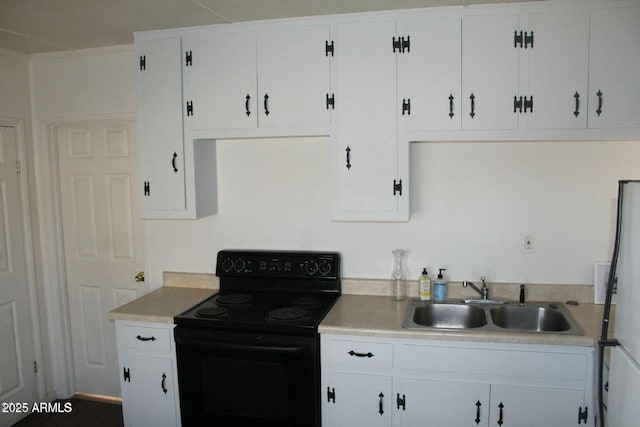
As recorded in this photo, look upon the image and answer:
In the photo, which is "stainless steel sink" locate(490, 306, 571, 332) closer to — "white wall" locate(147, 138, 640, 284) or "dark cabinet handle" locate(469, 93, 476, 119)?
"white wall" locate(147, 138, 640, 284)

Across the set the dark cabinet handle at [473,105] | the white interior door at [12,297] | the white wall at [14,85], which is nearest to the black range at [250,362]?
the dark cabinet handle at [473,105]

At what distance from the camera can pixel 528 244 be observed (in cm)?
277

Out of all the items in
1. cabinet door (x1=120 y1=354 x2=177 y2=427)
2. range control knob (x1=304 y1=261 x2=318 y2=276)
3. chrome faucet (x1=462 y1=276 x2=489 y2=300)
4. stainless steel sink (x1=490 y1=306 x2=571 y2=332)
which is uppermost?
range control knob (x1=304 y1=261 x2=318 y2=276)

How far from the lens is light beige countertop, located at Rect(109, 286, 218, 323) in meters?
2.67

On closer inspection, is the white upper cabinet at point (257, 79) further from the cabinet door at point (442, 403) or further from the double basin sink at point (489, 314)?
the cabinet door at point (442, 403)

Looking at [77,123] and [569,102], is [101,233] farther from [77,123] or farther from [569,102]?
[569,102]

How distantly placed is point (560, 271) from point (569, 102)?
927 mm

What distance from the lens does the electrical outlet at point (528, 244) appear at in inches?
109

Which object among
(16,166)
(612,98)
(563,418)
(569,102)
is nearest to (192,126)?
(16,166)

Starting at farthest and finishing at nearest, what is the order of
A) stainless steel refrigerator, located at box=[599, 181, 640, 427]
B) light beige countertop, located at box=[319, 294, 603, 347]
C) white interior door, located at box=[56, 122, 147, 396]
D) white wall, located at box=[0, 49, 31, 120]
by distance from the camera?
white interior door, located at box=[56, 122, 147, 396], white wall, located at box=[0, 49, 31, 120], light beige countertop, located at box=[319, 294, 603, 347], stainless steel refrigerator, located at box=[599, 181, 640, 427]

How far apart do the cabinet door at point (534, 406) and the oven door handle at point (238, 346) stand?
3.11 ft

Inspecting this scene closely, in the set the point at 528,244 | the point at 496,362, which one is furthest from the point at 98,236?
the point at 528,244

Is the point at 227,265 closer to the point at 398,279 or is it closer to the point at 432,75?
the point at 398,279

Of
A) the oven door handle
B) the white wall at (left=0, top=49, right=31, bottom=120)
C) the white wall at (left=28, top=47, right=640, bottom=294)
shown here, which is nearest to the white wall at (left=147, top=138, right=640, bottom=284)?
the white wall at (left=28, top=47, right=640, bottom=294)
